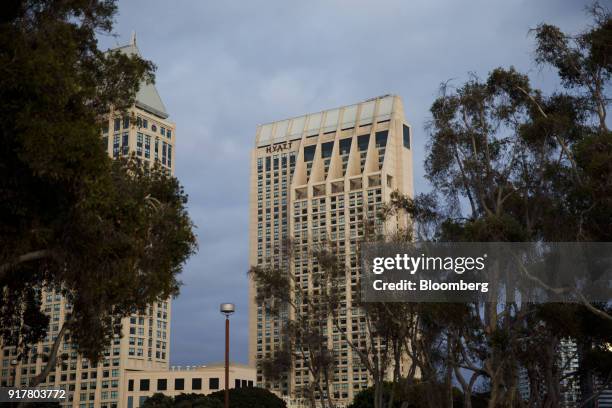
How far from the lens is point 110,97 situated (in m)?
22.4

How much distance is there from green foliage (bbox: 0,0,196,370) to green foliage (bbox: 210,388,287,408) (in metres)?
73.1

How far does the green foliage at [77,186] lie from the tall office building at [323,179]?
4237 inches

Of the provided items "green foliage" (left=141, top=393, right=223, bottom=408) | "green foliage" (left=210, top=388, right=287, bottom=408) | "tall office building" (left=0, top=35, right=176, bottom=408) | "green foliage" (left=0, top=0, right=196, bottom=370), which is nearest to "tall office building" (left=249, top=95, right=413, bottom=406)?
"tall office building" (left=0, top=35, right=176, bottom=408)

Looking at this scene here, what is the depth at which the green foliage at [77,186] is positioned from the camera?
1695cm

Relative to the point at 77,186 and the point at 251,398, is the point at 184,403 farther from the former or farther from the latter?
the point at 77,186

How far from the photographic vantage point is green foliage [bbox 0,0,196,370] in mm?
16953

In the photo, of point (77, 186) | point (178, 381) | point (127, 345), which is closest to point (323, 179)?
point (178, 381)

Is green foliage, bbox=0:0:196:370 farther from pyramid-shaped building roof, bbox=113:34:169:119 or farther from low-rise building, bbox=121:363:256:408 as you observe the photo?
pyramid-shaped building roof, bbox=113:34:169:119

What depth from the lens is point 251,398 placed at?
9650 centimetres

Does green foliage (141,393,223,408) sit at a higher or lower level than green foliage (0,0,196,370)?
lower

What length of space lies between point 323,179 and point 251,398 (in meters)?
60.6

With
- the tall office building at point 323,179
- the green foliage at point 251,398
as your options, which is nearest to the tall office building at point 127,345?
the tall office building at point 323,179

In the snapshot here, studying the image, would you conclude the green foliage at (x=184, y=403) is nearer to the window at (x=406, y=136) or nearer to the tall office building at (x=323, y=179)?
the tall office building at (x=323, y=179)

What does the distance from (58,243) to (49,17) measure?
5.32 m
